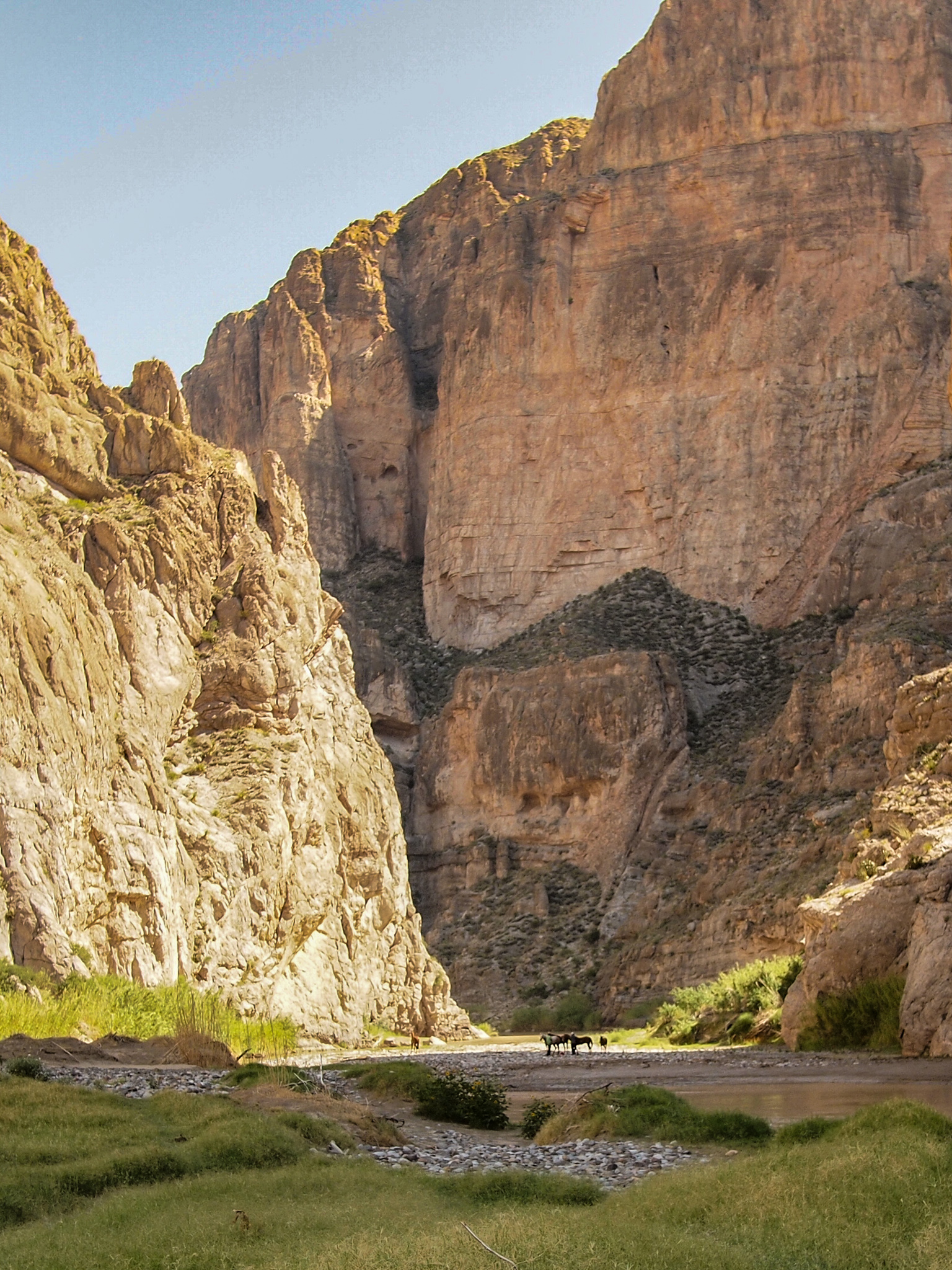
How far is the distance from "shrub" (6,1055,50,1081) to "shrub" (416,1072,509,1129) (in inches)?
172

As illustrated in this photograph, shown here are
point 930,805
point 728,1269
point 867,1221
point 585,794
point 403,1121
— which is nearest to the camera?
point 728,1269

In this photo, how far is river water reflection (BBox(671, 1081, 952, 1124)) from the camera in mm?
15453

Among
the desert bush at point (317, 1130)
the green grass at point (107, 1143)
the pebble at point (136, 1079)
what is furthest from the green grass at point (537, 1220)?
the pebble at point (136, 1079)

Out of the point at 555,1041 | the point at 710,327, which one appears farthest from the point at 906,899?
the point at 710,327

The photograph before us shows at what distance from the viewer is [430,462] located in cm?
8356

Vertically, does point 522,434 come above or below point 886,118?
below

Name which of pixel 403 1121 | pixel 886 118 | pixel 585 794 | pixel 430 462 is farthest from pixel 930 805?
pixel 430 462

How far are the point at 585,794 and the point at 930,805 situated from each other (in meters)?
32.0

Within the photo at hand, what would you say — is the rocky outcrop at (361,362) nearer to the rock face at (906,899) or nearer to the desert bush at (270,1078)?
the rock face at (906,899)

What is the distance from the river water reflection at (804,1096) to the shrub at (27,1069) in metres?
6.97

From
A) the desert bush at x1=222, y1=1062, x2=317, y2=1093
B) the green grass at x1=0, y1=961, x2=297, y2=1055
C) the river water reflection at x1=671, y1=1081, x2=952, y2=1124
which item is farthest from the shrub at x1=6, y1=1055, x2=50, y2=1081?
the river water reflection at x1=671, y1=1081, x2=952, y2=1124

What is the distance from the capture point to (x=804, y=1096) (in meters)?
17.9

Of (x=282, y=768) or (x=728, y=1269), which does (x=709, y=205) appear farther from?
(x=728, y=1269)

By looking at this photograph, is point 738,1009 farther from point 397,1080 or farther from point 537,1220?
point 537,1220
